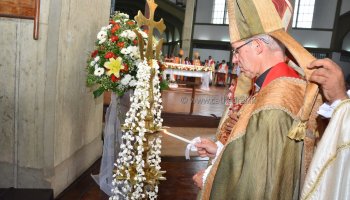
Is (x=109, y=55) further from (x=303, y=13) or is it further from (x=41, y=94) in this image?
(x=303, y=13)

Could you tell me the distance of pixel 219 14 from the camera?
74.4 feet

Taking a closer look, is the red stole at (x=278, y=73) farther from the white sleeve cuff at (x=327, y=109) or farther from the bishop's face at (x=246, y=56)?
the white sleeve cuff at (x=327, y=109)

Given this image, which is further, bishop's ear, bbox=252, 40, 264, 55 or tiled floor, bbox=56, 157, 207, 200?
tiled floor, bbox=56, 157, 207, 200

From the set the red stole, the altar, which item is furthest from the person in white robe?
the altar

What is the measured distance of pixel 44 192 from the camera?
2.64m

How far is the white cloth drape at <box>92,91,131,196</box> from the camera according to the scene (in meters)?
3.14

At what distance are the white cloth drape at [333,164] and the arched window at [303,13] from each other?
21.3m

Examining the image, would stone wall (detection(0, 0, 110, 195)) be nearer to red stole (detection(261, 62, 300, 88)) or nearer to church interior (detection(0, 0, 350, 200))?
church interior (detection(0, 0, 350, 200))

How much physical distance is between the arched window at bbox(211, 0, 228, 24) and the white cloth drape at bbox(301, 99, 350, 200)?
72.8ft

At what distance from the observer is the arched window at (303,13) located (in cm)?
2058

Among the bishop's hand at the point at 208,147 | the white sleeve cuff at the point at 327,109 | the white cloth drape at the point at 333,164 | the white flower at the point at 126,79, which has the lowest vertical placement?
the bishop's hand at the point at 208,147

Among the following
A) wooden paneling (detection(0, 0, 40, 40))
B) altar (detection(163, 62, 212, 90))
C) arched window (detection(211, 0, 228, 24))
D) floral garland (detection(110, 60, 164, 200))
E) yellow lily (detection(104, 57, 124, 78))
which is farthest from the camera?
arched window (detection(211, 0, 228, 24))

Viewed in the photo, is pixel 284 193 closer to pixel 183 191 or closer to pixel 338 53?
pixel 183 191

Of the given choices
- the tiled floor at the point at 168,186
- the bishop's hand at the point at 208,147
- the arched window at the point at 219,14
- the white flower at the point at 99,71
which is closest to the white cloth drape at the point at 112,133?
the tiled floor at the point at 168,186
